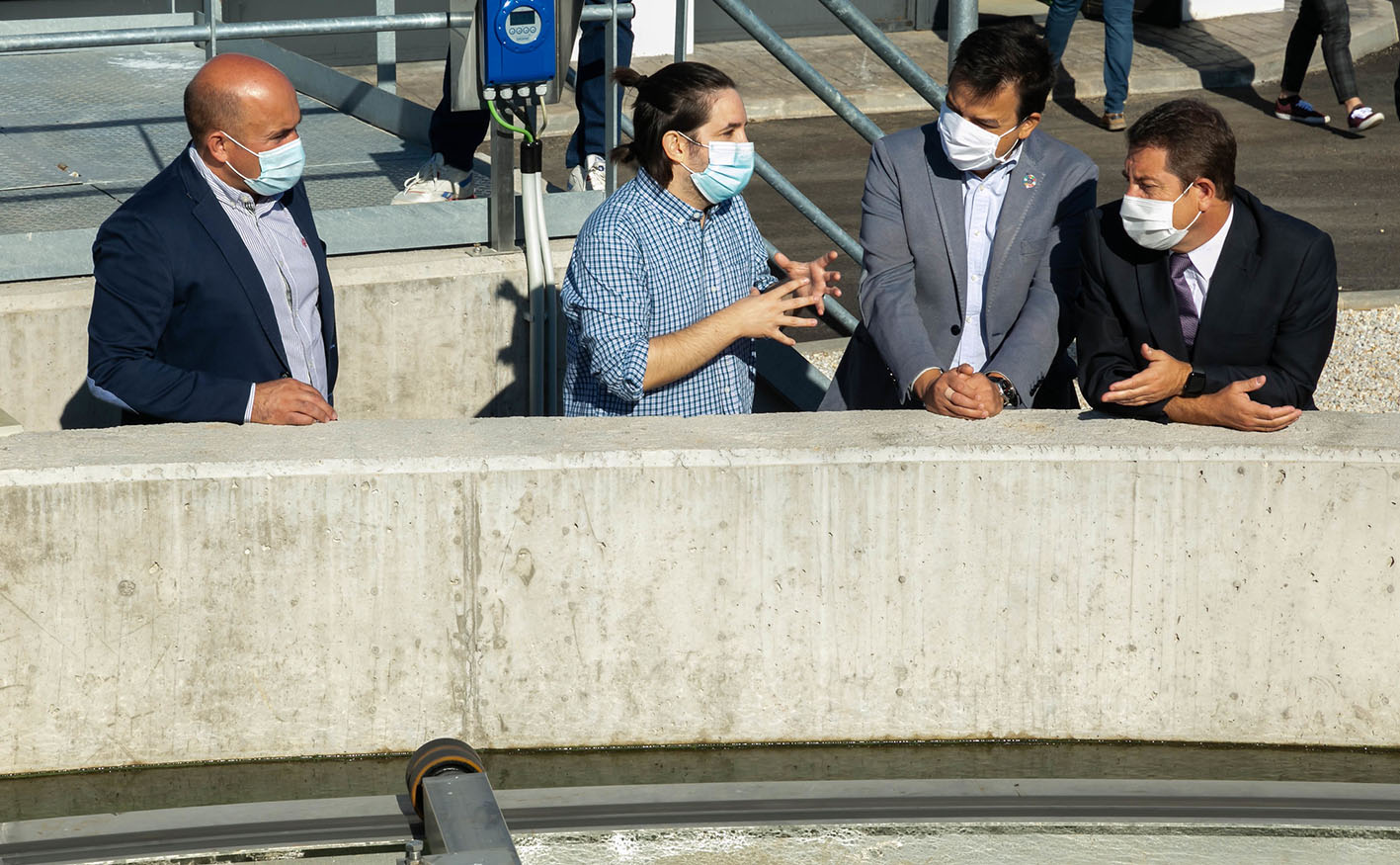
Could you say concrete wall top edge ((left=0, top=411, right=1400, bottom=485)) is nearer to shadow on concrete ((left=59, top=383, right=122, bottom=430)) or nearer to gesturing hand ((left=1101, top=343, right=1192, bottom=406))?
gesturing hand ((left=1101, top=343, right=1192, bottom=406))

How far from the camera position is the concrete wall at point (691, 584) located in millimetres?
3945

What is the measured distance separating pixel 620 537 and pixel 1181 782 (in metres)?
1.46

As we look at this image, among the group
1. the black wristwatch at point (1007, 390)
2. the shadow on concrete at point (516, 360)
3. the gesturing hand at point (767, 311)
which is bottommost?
the shadow on concrete at point (516, 360)

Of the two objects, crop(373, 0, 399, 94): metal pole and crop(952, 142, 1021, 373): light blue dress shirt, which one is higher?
crop(952, 142, 1021, 373): light blue dress shirt

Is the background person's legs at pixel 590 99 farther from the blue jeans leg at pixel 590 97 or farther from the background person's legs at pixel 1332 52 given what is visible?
the background person's legs at pixel 1332 52

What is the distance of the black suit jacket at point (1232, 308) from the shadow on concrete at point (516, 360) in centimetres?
207

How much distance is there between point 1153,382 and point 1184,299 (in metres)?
0.29

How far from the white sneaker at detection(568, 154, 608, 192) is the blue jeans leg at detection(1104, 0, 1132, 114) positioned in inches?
226

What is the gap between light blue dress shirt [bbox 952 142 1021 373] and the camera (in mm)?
4523

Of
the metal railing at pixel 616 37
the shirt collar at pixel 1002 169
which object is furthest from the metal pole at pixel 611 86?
the shirt collar at pixel 1002 169

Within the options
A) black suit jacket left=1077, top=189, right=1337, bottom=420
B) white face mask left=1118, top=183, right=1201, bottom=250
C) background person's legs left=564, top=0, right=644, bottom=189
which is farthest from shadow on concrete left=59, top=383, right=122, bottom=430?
white face mask left=1118, top=183, right=1201, bottom=250

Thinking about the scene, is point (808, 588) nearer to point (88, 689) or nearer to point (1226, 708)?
point (1226, 708)

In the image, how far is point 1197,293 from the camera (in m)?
4.27

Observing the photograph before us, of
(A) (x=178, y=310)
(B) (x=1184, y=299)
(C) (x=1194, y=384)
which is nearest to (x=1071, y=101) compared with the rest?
(B) (x=1184, y=299)
